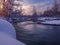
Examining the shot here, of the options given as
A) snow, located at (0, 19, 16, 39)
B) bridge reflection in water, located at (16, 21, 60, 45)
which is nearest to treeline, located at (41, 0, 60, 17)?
bridge reflection in water, located at (16, 21, 60, 45)

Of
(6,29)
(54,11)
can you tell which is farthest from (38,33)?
(6,29)

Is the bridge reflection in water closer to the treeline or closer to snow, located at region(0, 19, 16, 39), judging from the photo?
the treeline

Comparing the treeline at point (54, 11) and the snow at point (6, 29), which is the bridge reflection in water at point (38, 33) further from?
the snow at point (6, 29)

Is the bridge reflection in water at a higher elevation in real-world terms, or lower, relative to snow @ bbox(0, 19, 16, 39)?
lower

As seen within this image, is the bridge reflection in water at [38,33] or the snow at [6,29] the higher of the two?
the snow at [6,29]

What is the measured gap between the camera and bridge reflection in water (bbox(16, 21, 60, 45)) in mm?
3162

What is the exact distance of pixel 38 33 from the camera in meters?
3.17

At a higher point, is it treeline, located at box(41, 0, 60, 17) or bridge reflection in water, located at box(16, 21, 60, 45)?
treeline, located at box(41, 0, 60, 17)

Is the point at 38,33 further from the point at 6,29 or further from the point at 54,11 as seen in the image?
the point at 6,29

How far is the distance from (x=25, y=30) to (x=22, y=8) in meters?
0.43

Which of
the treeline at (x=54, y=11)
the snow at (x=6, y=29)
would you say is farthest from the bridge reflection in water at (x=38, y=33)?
the snow at (x=6, y=29)

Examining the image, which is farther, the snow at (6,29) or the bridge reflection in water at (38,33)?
the bridge reflection in water at (38,33)

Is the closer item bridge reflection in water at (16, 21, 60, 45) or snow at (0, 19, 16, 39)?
snow at (0, 19, 16, 39)

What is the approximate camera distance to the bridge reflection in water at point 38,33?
10.4 feet
